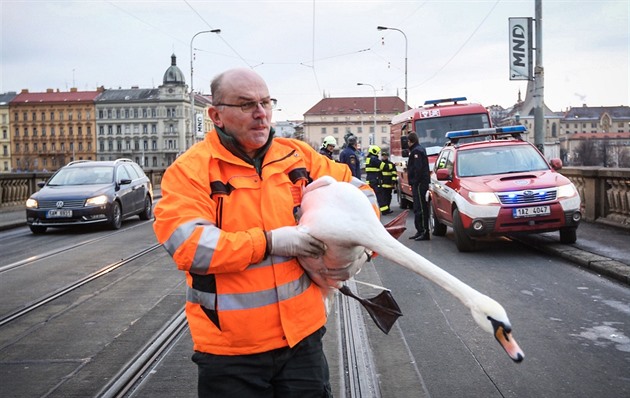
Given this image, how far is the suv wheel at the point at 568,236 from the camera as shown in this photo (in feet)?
36.2

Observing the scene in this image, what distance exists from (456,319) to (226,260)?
4592 mm

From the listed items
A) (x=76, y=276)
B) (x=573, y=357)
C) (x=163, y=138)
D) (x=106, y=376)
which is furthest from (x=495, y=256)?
(x=163, y=138)

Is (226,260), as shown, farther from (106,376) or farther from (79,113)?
(79,113)

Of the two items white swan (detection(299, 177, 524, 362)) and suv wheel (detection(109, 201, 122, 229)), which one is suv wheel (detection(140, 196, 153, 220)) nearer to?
suv wheel (detection(109, 201, 122, 229))

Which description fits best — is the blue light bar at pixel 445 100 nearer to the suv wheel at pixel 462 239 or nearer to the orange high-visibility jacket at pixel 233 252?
the suv wheel at pixel 462 239

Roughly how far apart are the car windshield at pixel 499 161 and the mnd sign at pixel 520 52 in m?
6.93

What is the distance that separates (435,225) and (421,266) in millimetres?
11578

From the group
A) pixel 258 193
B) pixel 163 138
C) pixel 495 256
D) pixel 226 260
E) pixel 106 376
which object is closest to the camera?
pixel 226 260

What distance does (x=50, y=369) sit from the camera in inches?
202

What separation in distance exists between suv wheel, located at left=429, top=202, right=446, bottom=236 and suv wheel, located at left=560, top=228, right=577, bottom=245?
9.45ft

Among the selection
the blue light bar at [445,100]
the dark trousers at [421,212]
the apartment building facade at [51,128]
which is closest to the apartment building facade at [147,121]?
the apartment building facade at [51,128]

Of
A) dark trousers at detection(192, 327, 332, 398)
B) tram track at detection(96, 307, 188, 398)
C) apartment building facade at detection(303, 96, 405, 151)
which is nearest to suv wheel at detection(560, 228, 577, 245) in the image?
tram track at detection(96, 307, 188, 398)

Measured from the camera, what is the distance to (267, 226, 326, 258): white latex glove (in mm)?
2393

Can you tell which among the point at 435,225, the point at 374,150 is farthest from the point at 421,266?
the point at 374,150
